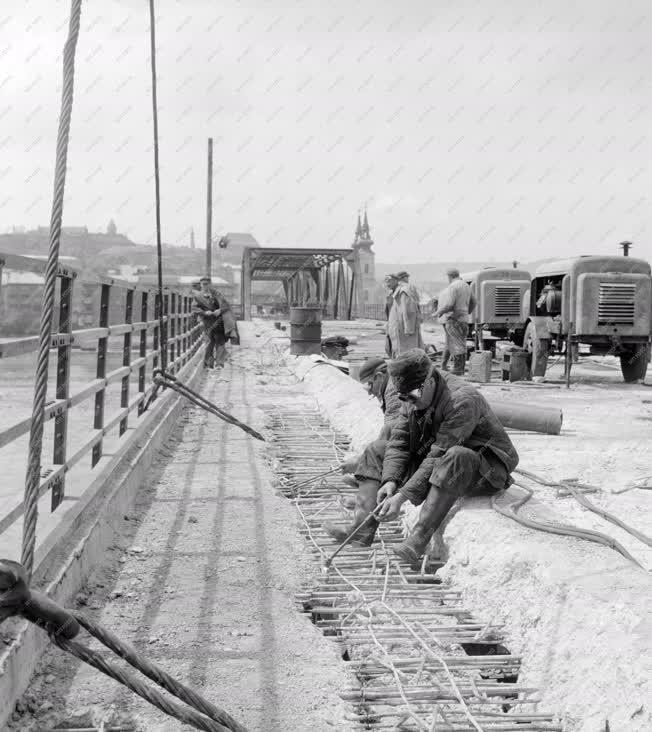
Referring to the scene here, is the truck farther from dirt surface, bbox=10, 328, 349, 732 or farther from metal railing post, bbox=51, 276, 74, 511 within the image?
metal railing post, bbox=51, 276, 74, 511

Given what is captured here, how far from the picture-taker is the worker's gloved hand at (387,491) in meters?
4.95

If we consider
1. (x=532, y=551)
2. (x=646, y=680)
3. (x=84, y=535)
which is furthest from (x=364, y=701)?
(x=84, y=535)

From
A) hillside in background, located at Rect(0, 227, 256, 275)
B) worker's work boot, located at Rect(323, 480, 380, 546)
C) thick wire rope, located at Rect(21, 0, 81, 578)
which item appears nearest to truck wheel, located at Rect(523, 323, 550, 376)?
worker's work boot, located at Rect(323, 480, 380, 546)

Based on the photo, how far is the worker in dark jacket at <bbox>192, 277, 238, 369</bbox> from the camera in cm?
1619

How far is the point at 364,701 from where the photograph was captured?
3.24 metres

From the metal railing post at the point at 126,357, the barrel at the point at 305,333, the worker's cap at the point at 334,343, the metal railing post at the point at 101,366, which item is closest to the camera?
the metal railing post at the point at 101,366

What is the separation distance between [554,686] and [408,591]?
1.24 meters

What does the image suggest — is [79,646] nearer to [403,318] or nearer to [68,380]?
[68,380]

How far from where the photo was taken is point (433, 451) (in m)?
4.89

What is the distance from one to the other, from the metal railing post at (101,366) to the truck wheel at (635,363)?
10.2 m

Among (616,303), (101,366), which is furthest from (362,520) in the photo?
(616,303)

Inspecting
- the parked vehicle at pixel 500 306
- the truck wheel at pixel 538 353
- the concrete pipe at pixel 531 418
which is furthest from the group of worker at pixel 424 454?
the parked vehicle at pixel 500 306

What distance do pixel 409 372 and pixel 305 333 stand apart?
14.0 metres

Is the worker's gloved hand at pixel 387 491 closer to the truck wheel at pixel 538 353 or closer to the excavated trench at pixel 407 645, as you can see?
the excavated trench at pixel 407 645
